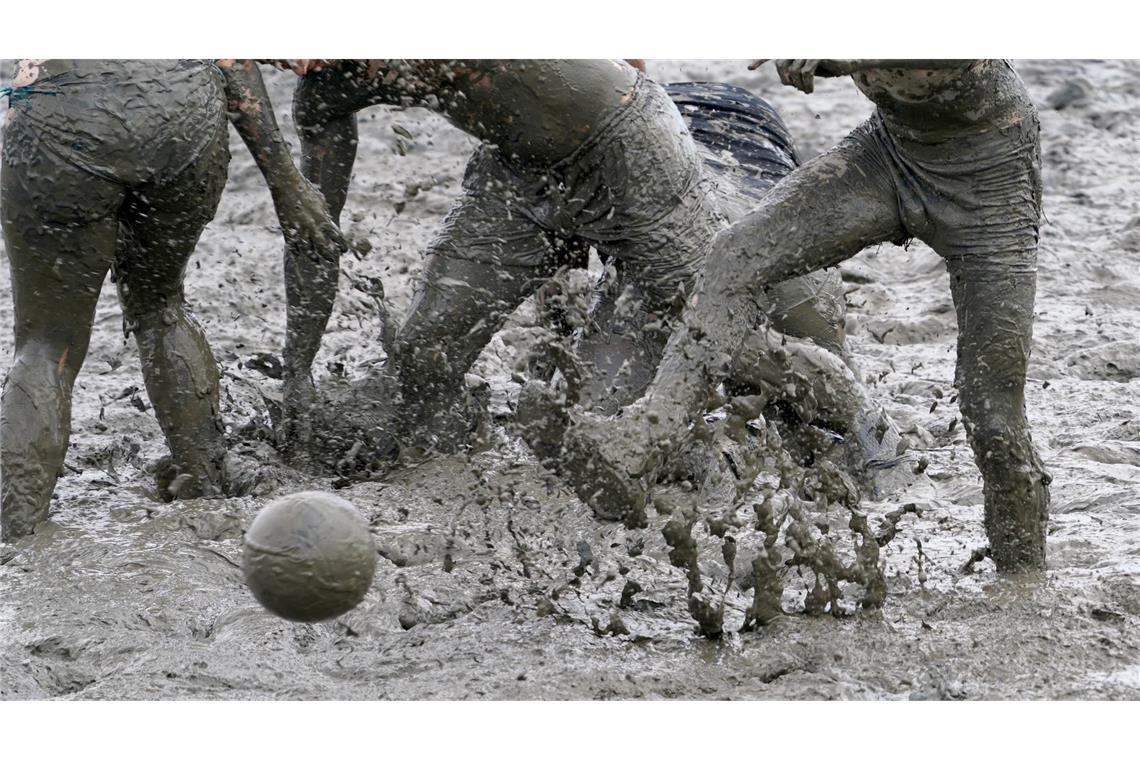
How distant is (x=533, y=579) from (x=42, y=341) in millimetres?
1602

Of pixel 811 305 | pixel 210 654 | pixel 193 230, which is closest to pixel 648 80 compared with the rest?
pixel 811 305

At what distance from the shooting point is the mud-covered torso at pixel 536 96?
459 centimetres

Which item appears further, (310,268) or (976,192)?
(310,268)

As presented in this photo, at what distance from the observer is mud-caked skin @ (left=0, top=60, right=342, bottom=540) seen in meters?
4.15

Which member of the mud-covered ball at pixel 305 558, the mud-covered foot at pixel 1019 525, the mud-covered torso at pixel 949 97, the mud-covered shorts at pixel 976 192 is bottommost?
the mud-covered ball at pixel 305 558

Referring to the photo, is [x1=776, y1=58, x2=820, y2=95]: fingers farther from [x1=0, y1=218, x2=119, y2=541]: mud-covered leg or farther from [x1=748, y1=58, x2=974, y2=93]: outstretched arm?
[x1=0, y1=218, x2=119, y2=541]: mud-covered leg

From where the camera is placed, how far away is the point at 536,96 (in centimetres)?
462

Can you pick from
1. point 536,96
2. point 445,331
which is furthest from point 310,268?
point 536,96

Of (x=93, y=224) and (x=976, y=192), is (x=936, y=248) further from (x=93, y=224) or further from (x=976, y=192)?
(x=93, y=224)

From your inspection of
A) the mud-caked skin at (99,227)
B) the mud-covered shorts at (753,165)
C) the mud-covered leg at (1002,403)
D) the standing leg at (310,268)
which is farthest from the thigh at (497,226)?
the mud-covered leg at (1002,403)

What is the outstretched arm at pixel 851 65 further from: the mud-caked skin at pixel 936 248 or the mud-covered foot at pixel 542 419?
the mud-covered foot at pixel 542 419

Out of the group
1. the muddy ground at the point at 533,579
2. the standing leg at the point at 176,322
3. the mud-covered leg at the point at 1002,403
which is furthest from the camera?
the standing leg at the point at 176,322

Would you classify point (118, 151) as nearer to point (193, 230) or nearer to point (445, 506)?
point (193, 230)

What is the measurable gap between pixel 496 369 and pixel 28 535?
237 cm
